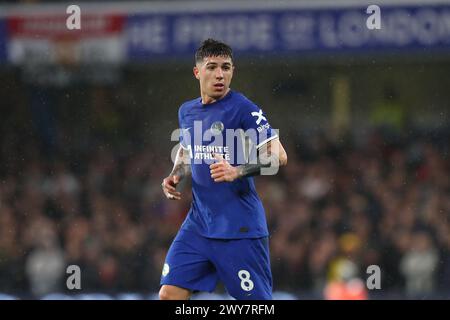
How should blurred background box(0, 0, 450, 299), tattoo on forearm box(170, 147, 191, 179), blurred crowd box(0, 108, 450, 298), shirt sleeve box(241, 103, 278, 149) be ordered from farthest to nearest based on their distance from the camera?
blurred background box(0, 0, 450, 299) → blurred crowd box(0, 108, 450, 298) → tattoo on forearm box(170, 147, 191, 179) → shirt sleeve box(241, 103, 278, 149)

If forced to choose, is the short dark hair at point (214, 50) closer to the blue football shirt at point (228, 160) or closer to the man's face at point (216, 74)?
the man's face at point (216, 74)

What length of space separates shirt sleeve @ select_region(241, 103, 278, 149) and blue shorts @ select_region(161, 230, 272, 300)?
656 mm

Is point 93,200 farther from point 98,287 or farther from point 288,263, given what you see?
→ point 288,263

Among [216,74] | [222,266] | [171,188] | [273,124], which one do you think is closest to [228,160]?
[171,188]

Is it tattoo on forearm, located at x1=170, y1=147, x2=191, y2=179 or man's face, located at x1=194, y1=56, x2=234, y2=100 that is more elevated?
man's face, located at x1=194, y1=56, x2=234, y2=100

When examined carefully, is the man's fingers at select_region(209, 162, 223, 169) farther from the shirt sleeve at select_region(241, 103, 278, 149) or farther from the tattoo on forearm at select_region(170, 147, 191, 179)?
the tattoo on forearm at select_region(170, 147, 191, 179)

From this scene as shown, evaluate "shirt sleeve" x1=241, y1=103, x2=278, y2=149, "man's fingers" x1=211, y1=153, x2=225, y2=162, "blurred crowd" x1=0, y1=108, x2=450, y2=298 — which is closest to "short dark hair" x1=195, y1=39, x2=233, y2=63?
A: "shirt sleeve" x1=241, y1=103, x2=278, y2=149

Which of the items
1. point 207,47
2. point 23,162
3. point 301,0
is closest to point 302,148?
point 301,0

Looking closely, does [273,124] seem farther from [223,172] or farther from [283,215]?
[223,172]

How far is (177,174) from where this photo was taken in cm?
693

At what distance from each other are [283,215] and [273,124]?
3.00 m

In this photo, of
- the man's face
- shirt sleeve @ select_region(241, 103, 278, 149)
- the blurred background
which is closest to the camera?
shirt sleeve @ select_region(241, 103, 278, 149)

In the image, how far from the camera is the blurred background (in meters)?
13.3
